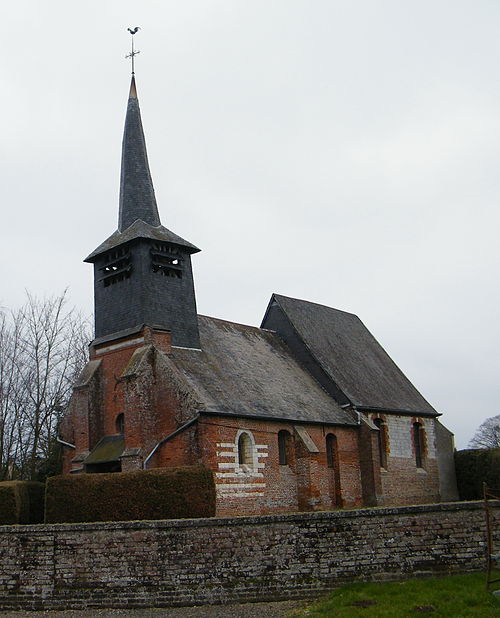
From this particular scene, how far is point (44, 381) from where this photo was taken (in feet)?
127

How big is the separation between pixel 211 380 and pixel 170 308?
3.51m

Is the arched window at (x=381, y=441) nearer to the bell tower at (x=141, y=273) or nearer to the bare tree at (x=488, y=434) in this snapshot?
the bell tower at (x=141, y=273)

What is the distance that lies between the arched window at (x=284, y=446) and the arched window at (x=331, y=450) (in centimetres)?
305

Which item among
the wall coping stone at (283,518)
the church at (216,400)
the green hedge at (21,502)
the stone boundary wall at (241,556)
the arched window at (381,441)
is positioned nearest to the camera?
the stone boundary wall at (241,556)

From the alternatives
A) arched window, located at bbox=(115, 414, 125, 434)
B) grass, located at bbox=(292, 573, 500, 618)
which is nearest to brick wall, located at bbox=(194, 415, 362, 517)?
arched window, located at bbox=(115, 414, 125, 434)

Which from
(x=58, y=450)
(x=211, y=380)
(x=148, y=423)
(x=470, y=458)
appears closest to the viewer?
(x=148, y=423)

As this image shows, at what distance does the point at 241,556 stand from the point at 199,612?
4.33 feet

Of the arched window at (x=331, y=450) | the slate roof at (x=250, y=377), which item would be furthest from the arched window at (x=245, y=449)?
the arched window at (x=331, y=450)

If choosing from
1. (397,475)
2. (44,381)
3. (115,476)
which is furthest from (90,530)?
(44,381)

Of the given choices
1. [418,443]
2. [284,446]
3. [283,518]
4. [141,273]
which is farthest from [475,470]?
[283,518]

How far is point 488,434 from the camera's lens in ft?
246

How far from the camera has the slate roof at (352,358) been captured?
3503 cm

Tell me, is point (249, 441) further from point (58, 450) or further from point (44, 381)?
point (44, 381)

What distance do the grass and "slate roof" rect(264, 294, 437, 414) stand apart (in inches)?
777
